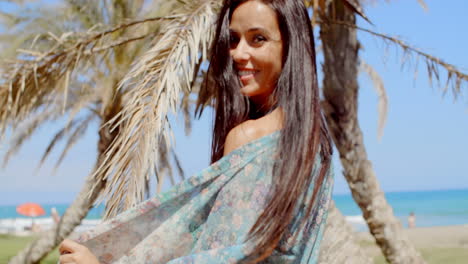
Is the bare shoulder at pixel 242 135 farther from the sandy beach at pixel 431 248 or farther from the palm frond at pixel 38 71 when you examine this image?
the sandy beach at pixel 431 248

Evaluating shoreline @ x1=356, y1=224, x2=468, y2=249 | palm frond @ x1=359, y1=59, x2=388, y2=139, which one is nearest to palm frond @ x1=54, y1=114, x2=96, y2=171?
palm frond @ x1=359, y1=59, x2=388, y2=139

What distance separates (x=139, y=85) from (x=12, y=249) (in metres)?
11.6

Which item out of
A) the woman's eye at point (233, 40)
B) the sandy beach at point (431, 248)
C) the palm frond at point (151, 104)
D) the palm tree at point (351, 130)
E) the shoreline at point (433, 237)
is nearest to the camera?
the woman's eye at point (233, 40)

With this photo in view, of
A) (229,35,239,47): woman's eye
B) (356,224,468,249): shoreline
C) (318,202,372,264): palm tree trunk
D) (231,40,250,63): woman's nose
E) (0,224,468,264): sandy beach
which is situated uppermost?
(229,35,239,47): woman's eye

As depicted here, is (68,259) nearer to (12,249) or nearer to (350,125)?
(350,125)

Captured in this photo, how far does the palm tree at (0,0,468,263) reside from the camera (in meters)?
4.08

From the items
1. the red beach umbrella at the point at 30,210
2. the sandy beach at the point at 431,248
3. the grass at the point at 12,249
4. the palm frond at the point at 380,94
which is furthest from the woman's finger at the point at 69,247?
the red beach umbrella at the point at 30,210

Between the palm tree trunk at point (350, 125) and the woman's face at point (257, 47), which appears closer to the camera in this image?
the woman's face at point (257, 47)

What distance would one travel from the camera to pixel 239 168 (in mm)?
1770

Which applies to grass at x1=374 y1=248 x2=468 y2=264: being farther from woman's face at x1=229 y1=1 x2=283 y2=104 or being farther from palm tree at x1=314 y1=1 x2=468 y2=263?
woman's face at x1=229 y1=1 x2=283 y2=104

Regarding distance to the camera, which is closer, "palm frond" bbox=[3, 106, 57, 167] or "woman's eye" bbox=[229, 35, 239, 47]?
"woman's eye" bbox=[229, 35, 239, 47]

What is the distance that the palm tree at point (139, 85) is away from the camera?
13.4 ft

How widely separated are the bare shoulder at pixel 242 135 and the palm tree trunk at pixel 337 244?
3.59 metres

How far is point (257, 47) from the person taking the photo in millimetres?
1996
